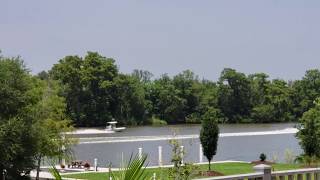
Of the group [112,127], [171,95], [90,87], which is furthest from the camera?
[171,95]

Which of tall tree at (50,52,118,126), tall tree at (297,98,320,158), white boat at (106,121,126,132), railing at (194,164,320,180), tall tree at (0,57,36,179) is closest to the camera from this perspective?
railing at (194,164,320,180)

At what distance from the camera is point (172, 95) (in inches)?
5039

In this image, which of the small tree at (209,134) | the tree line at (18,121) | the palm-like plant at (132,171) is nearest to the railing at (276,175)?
the palm-like plant at (132,171)

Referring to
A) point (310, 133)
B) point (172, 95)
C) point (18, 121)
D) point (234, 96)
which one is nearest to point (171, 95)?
point (172, 95)

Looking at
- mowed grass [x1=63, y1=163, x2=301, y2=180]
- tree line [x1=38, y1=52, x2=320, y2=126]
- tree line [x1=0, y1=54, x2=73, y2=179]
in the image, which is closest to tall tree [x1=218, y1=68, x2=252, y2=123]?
tree line [x1=38, y1=52, x2=320, y2=126]

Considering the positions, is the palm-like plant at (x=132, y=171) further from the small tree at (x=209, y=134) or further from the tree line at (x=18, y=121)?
the small tree at (x=209, y=134)

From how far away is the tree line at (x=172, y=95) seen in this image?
115 m

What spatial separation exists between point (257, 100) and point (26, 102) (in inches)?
4401

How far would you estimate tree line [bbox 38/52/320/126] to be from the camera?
11538cm

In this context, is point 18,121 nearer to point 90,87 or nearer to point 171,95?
point 90,87

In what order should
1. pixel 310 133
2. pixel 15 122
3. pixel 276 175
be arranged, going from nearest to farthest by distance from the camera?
pixel 276 175 → pixel 15 122 → pixel 310 133

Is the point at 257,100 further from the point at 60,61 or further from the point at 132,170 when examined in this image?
the point at 132,170

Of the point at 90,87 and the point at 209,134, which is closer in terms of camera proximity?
the point at 209,134

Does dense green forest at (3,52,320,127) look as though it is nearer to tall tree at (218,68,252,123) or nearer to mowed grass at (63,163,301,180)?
tall tree at (218,68,252,123)
